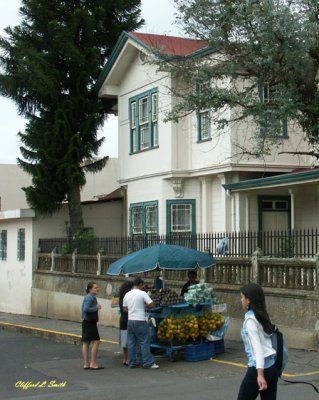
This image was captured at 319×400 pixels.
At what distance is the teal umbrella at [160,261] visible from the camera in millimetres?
12883

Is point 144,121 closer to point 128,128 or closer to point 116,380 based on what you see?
point 128,128

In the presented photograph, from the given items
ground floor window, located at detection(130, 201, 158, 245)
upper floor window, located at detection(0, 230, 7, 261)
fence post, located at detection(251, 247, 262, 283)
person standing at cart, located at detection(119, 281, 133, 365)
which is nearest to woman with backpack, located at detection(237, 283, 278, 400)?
person standing at cart, located at detection(119, 281, 133, 365)

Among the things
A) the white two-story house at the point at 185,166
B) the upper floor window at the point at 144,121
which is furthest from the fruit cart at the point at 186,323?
the upper floor window at the point at 144,121

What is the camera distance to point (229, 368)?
464 inches

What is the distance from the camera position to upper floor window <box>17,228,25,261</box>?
82.9ft

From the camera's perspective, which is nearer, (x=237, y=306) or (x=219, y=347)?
(x=219, y=347)

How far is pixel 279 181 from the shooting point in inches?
693

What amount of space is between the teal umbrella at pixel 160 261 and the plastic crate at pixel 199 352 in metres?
1.50

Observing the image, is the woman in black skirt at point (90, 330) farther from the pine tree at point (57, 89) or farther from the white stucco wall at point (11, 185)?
the white stucco wall at point (11, 185)

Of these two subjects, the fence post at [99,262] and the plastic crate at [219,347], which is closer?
the plastic crate at [219,347]

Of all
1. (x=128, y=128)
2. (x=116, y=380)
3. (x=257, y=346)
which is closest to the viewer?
(x=257, y=346)

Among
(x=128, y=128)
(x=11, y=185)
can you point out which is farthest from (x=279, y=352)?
(x=11, y=185)

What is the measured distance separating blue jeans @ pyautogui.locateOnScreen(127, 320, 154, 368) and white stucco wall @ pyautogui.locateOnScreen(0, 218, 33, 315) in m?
12.8

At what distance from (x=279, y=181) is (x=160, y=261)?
5.86 m
